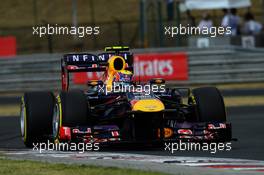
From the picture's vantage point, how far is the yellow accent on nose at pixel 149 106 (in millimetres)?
12250

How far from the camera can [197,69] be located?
2711 cm

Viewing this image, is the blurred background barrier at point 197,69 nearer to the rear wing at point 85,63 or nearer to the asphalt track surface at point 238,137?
the asphalt track surface at point 238,137

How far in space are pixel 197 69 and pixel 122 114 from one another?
1463 centimetres

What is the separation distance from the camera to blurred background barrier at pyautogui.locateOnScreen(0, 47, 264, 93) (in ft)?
88.4

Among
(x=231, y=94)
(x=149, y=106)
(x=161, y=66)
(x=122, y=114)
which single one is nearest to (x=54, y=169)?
(x=149, y=106)

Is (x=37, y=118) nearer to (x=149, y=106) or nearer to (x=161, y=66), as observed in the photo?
(x=149, y=106)

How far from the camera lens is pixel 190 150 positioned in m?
12.4

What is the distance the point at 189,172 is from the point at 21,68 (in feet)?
61.4

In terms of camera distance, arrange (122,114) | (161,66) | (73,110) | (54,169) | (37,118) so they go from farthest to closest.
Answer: (161,66) < (37,118) < (122,114) < (73,110) < (54,169)

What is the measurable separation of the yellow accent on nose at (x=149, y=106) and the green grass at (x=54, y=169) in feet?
6.99

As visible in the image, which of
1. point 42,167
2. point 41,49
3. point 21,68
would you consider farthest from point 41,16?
point 42,167

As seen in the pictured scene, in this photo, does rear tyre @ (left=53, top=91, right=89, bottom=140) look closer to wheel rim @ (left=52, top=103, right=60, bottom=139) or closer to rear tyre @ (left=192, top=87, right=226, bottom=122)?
wheel rim @ (left=52, top=103, right=60, bottom=139)

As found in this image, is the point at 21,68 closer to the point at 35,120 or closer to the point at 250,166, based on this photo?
the point at 35,120

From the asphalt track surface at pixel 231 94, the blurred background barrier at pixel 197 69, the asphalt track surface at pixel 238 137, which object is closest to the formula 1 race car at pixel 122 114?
the asphalt track surface at pixel 238 137
